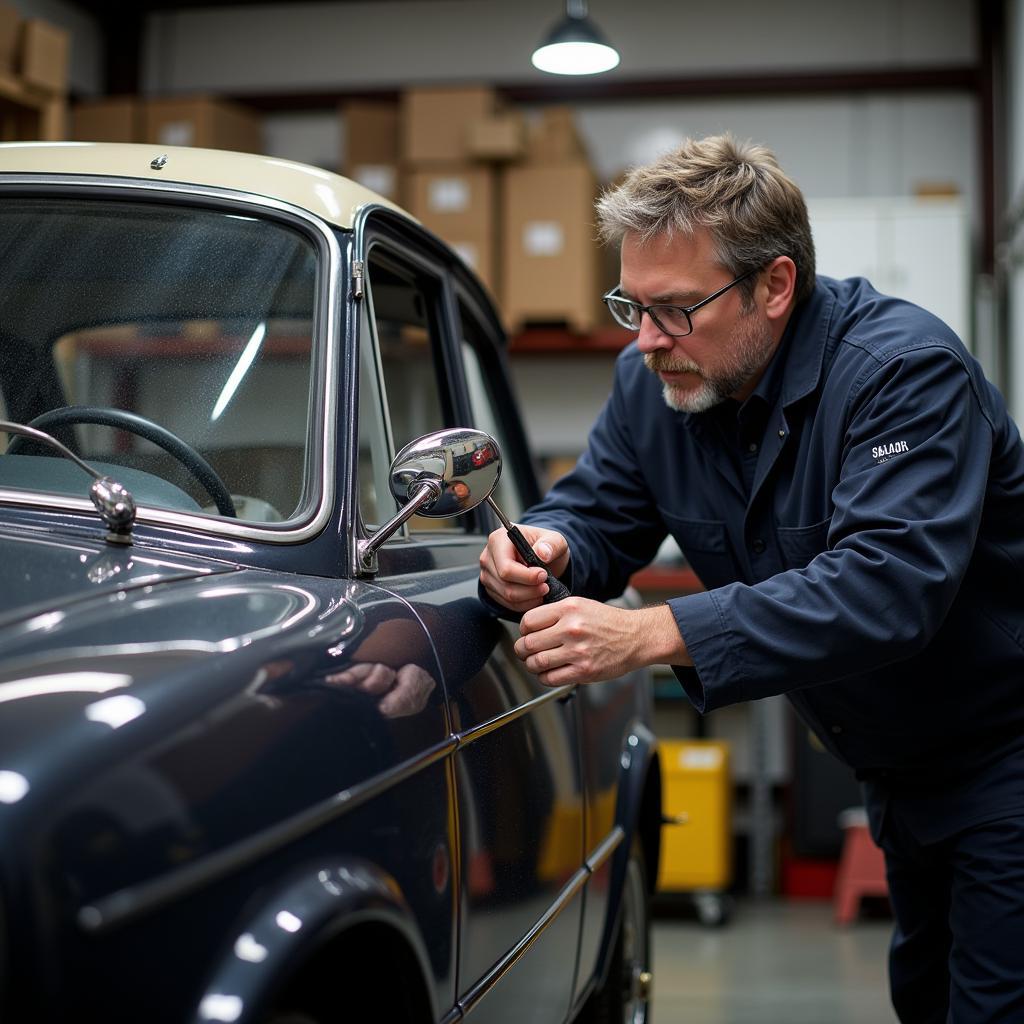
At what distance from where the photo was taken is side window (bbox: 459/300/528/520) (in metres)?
3.01

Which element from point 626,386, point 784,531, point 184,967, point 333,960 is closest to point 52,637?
point 184,967

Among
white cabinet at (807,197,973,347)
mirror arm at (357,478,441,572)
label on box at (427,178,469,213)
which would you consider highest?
label on box at (427,178,469,213)

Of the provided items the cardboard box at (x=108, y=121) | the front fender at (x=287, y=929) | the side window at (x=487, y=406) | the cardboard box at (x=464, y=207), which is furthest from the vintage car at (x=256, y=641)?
the cardboard box at (x=108, y=121)

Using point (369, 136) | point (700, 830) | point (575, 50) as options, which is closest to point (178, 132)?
point (369, 136)

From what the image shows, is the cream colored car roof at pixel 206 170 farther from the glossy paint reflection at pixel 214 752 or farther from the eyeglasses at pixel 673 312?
the glossy paint reflection at pixel 214 752

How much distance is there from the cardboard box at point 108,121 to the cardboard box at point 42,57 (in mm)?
962

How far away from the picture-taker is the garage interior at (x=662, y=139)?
6.52 meters

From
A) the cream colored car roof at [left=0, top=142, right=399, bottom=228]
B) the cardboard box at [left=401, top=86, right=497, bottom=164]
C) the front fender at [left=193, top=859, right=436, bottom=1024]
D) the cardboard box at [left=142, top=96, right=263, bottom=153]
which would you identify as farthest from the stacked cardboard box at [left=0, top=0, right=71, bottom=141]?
the front fender at [left=193, top=859, right=436, bottom=1024]

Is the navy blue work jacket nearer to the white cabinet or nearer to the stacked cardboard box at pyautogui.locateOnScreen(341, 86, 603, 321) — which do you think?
the stacked cardboard box at pyautogui.locateOnScreen(341, 86, 603, 321)

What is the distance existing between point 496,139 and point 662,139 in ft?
4.93

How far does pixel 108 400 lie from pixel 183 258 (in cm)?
24

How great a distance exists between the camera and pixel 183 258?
2.03 m

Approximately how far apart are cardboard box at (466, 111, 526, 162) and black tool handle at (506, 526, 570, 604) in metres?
5.21

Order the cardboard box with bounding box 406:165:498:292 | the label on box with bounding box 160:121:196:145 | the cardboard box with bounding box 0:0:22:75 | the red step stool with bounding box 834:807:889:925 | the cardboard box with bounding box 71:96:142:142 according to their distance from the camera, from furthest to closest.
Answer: the cardboard box with bounding box 71:96:142:142 → the label on box with bounding box 160:121:196:145 → the cardboard box with bounding box 406:165:498:292 → the cardboard box with bounding box 0:0:22:75 → the red step stool with bounding box 834:807:889:925
